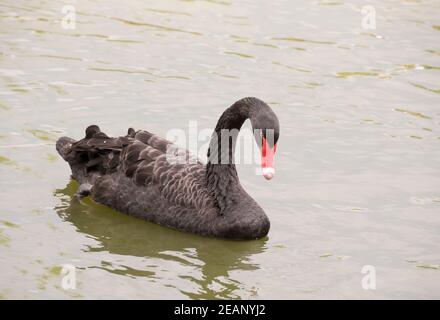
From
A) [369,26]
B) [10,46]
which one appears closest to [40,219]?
[10,46]

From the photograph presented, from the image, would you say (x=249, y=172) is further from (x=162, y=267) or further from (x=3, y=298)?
(x=3, y=298)

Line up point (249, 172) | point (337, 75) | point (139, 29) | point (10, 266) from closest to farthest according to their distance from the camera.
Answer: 1. point (10, 266)
2. point (249, 172)
3. point (337, 75)
4. point (139, 29)

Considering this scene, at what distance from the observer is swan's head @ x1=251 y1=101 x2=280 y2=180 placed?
22.7ft

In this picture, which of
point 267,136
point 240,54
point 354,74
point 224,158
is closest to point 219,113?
point 240,54

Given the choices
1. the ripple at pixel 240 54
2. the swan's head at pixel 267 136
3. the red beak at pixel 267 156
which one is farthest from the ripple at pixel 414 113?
the red beak at pixel 267 156

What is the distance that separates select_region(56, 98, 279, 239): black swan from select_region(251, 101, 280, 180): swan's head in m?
0.02

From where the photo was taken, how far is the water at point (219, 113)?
7.03 metres

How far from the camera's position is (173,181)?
7.91 metres

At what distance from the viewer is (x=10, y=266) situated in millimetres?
6863

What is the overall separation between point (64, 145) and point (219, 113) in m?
2.21

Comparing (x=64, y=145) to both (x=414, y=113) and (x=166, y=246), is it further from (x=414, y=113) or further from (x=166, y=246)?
(x=414, y=113)

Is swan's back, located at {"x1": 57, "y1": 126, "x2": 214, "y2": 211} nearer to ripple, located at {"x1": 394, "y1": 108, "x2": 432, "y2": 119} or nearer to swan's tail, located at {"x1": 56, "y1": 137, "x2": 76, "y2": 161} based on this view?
swan's tail, located at {"x1": 56, "y1": 137, "x2": 76, "y2": 161}

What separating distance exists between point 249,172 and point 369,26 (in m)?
5.17

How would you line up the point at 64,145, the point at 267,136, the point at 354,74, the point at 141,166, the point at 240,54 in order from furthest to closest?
the point at 240,54 → the point at 354,74 → the point at 64,145 → the point at 141,166 → the point at 267,136
